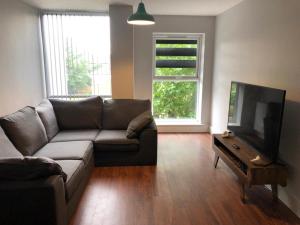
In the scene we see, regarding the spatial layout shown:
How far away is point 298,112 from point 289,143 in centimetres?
36

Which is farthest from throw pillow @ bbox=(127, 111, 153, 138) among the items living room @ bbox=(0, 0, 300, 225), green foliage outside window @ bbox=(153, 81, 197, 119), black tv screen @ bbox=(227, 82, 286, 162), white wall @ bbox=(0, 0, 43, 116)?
green foliage outside window @ bbox=(153, 81, 197, 119)

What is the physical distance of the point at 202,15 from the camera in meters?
5.13

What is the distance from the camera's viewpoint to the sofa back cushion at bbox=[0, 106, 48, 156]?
2.87 meters

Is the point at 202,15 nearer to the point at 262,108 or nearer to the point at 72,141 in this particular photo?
the point at 262,108

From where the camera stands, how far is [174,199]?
2887 mm

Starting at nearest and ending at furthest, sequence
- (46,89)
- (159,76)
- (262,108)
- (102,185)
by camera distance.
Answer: (262,108) → (102,185) → (46,89) → (159,76)

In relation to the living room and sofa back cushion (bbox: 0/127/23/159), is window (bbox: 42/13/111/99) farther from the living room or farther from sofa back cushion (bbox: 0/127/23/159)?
sofa back cushion (bbox: 0/127/23/159)

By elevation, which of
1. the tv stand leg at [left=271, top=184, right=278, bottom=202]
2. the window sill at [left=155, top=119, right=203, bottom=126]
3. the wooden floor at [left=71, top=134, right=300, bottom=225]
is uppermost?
the window sill at [left=155, top=119, right=203, bottom=126]

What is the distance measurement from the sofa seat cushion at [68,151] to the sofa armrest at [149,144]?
A: 734mm

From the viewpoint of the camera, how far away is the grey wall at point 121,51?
440 cm

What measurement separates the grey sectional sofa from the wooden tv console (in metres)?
1.07

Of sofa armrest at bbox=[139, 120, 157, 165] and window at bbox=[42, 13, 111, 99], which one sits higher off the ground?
window at bbox=[42, 13, 111, 99]

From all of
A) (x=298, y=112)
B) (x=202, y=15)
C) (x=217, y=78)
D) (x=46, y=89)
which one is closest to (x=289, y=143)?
(x=298, y=112)

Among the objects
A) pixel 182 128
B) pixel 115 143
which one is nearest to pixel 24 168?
pixel 115 143
